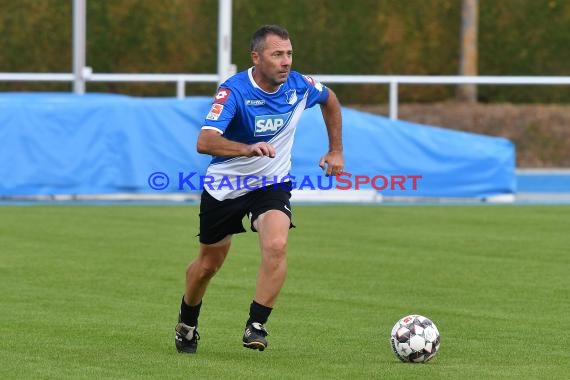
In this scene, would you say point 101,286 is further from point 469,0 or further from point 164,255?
point 469,0

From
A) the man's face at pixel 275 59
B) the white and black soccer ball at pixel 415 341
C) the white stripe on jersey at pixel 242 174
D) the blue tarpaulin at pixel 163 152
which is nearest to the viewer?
the white and black soccer ball at pixel 415 341

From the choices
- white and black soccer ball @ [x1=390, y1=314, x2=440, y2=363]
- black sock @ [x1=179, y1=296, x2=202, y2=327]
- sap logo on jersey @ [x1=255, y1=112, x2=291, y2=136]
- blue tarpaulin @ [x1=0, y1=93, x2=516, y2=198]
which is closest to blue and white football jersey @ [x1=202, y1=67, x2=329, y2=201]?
sap logo on jersey @ [x1=255, y1=112, x2=291, y2=136]

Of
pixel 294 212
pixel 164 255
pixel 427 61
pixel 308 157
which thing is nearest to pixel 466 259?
pixel 164 255

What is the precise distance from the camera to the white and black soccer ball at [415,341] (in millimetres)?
8734

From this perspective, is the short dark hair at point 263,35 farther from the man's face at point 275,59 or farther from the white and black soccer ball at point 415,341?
the white and black soccer ball at point 415,341

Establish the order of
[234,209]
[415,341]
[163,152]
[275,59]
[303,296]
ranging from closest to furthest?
[415,341] → [275,59] → [234,209] → [303,296] → [163,152]

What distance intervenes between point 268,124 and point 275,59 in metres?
0.39

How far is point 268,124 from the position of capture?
9125 mm

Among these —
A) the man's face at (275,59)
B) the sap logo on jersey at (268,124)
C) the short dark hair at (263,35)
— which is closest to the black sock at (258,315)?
the sap logo on jersey at (268,124)

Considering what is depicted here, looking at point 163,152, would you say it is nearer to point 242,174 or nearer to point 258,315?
point 242,174

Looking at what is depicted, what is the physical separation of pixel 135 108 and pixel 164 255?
6.83 m

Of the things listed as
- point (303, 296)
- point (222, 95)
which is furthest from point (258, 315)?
point (303, 296)

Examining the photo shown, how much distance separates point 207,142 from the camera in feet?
28.8

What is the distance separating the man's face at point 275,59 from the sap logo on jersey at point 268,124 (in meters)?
0.21
